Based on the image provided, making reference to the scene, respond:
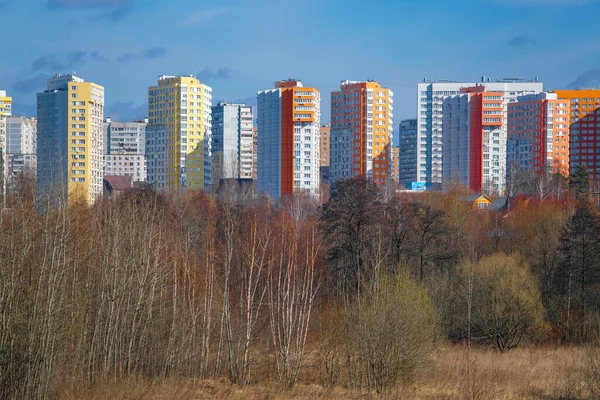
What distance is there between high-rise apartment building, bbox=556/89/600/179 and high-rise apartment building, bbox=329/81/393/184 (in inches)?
968

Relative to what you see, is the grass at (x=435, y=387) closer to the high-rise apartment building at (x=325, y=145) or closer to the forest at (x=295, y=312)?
the forest at (x=295, y=312)

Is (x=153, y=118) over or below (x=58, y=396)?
over

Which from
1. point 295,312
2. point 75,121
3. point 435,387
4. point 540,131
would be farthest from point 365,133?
point 435,387

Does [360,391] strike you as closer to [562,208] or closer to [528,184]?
[562,208]

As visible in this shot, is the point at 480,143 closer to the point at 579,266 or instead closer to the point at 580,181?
the point at 580,181

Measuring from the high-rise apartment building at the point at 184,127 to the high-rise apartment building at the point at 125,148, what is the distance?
37238mm

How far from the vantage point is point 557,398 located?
21734mm

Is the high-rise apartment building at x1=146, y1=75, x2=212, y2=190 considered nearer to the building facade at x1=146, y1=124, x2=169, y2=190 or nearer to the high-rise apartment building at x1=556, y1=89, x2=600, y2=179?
the building facade at x1=146, y1=124, x2=169, y2=190

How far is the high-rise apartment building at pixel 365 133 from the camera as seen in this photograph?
10000 cm

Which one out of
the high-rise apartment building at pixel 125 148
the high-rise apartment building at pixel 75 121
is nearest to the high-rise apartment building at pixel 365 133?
the high-rise apartment building at pixel 75 121

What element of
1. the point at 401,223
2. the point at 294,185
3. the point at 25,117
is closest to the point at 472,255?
the point at 401,223

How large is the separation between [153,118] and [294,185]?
790 inches

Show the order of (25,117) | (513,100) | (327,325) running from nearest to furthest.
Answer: (327,325) → (513,100) → (25,117)

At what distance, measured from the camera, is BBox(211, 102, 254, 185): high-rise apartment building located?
103 meters
